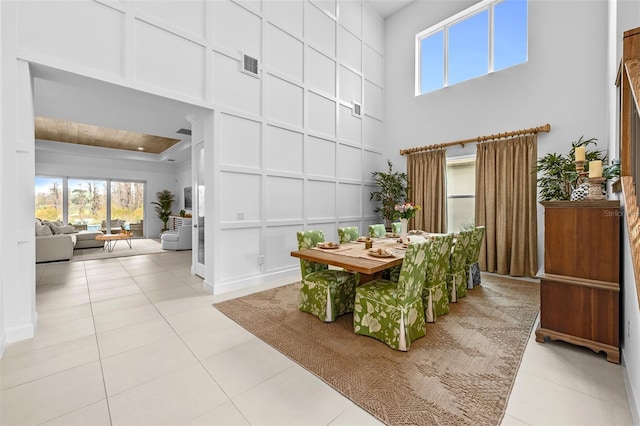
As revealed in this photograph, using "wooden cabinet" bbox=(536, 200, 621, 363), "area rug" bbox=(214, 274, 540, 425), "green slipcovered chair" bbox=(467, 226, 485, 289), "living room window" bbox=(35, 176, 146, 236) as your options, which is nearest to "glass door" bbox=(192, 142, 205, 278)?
"area rug" bbox=(214, 274, 540, 425)

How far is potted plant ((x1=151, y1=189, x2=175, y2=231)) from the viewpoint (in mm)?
10555

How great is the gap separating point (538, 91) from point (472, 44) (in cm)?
167

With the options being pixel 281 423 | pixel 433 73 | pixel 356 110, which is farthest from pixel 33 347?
pixel 433 73

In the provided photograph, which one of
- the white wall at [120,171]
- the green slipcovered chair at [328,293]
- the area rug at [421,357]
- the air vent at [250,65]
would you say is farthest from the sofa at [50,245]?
the green slipcovered chair at [328,293]

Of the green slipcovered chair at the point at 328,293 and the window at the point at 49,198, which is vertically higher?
the window at the point at 49,198

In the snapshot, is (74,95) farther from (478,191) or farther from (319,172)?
(478,191)

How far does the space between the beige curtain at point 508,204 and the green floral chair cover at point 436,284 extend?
2.54 meters

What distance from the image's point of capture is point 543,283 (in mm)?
2344

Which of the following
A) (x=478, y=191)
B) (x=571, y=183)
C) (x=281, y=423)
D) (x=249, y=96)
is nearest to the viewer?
(x=281, y=423)

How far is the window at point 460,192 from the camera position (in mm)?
5383

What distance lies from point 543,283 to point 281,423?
7.73 ft

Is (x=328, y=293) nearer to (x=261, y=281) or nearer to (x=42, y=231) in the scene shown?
(x=261, y=281)

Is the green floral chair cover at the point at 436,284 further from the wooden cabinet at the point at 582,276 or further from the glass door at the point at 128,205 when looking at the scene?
the glass door at the point at 128,205

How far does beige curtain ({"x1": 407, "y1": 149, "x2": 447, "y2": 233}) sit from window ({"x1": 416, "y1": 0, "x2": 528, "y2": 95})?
155 centimetres
